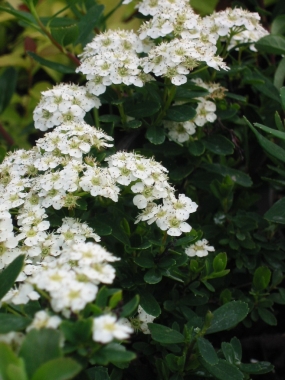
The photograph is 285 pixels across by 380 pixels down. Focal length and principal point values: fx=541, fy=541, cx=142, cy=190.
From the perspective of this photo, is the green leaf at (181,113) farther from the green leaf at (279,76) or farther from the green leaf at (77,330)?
the green leaf at (77,330)

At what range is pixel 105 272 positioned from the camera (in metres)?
→ 0.94

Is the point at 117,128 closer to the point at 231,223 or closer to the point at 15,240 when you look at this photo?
the point at 231,223

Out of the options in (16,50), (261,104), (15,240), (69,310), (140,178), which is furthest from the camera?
(16,50)

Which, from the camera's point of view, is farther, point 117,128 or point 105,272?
point 117,128

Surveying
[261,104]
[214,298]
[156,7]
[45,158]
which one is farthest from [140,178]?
[261,104]

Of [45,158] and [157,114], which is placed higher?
[45,158]

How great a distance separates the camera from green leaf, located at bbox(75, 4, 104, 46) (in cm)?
174

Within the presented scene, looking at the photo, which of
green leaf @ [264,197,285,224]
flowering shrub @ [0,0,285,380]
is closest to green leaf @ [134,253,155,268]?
flowering shrub @ [0,0,285,380]

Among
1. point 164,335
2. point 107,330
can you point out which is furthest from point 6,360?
point 164,335

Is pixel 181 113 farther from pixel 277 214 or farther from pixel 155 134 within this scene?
pixel 277 214

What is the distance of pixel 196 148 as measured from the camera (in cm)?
159

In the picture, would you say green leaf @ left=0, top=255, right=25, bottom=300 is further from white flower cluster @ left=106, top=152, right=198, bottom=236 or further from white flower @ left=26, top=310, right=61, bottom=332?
white flower cluster @ left=106, top=152, right=198, bottom=236

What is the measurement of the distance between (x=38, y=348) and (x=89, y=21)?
1.21 metres

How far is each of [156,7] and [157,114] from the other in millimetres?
322
